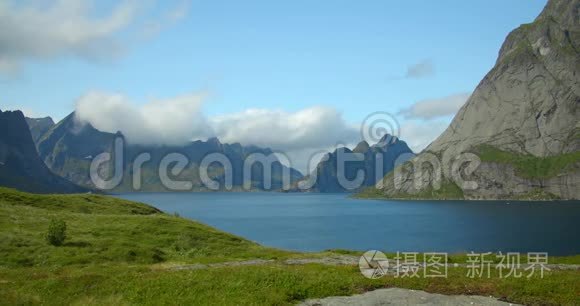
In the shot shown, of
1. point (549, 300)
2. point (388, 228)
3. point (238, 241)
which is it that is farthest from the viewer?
point (388, 228)

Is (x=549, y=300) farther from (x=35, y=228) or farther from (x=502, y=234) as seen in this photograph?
(x=502, y=234)

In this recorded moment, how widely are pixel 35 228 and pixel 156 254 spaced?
640 inches

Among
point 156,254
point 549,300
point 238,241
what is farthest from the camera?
point 238,241

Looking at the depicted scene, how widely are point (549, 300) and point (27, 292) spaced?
2706cm

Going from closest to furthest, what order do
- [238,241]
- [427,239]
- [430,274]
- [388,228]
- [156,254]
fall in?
[430,274]
[156,254]
[238,241]
[427,239]
[388,228]

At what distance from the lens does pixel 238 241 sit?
2771 inches

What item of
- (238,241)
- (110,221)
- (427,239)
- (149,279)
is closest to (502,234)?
(427,239)

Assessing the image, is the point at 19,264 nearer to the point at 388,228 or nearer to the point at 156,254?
the point at 156,254

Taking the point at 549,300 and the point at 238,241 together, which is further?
the point at 238,241

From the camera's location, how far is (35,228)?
5634 centimetres

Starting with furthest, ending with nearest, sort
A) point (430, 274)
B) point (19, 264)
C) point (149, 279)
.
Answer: point (19, 264) < point (430, 274) < point (149, 279)

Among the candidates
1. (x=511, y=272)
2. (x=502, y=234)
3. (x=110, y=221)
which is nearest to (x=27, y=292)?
(x=511, y=272)

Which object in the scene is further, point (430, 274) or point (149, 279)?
point (430, 274)

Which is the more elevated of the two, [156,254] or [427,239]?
[156,254]
